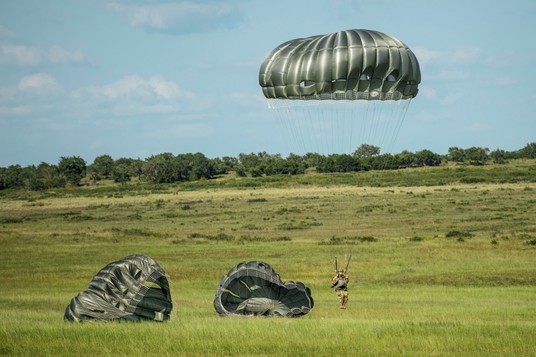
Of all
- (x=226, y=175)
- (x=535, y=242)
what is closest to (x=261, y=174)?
(x=226, y=175)

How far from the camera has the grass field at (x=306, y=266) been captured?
22.7 m

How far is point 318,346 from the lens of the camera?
22266mm

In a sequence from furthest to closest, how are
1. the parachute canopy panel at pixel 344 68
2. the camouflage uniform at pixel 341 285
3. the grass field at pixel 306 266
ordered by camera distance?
the parachute canopy panel at pixel 344 68
the camouflage uniform at pixel 341 285
the grass field at pixel 306 266

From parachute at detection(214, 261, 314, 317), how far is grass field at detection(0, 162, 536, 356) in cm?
81

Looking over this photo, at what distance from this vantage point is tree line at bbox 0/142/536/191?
503ft

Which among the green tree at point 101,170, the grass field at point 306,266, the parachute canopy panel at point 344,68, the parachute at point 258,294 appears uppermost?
the parachute canopy panel at point 344,68

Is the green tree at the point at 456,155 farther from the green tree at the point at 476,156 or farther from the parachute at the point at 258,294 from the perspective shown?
the parachute at the point at 258,294

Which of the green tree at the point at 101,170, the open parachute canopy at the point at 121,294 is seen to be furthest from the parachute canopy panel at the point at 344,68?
the green tree at the point at 101,170

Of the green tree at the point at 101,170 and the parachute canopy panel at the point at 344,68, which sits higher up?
the parachute canopy panel at the point at 344,68

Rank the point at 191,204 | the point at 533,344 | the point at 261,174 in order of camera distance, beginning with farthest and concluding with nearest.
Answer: the point at 261,174
the point at 191,204
the point at 533,344

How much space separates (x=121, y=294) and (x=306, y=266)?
1989cm

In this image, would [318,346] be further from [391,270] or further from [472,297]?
[391,270]

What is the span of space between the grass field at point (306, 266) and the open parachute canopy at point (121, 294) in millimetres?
855

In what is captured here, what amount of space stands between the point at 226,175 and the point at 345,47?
15003cm
